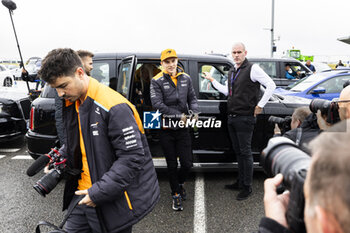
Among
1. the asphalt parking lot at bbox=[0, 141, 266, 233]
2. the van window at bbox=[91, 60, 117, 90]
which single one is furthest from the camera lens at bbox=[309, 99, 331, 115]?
the van window at bbox=[91, 60, 117, 90]

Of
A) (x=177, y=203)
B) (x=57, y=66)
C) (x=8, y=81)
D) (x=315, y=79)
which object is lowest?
(x=177, y=203)

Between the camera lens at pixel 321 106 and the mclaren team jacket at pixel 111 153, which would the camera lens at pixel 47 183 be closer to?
the mclaren team jacket at pixel 111 153

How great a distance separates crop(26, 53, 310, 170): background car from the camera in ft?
12.8

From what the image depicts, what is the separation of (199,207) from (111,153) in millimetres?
2102

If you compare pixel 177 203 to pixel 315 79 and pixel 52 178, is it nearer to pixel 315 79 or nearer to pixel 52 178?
pixel 52 178

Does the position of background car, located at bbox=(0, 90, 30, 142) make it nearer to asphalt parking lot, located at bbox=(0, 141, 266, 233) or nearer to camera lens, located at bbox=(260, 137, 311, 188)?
asphalt parking lot, located at bbox=(0, 141, 266, 233)

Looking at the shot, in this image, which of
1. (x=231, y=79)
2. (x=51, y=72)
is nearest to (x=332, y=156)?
(x=51, y=72)

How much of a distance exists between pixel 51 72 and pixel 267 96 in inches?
103

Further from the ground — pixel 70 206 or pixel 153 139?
pixel 70 206

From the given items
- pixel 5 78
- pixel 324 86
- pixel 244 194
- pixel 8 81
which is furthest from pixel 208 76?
pixel 8 81

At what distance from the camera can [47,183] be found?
173cm

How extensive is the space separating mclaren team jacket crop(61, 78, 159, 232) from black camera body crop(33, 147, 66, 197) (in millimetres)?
187

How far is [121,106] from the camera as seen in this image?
1.60 metres

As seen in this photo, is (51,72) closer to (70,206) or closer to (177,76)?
(70,206)
